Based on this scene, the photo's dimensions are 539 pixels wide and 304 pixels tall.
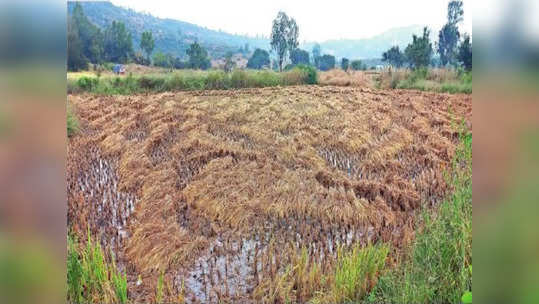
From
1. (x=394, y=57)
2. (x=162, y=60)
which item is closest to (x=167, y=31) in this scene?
(x=162, y=60)

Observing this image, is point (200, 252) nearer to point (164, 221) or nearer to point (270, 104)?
point (164, 221)

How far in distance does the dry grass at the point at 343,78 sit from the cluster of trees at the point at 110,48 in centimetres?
83

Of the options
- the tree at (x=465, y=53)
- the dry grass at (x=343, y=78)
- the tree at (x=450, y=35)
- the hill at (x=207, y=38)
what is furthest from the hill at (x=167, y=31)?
the tree at (x=465, y=53)

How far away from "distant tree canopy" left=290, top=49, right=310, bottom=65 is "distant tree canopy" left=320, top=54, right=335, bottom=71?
0.52 ft

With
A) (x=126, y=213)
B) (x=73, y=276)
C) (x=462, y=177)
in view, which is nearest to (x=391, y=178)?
(x=462, y=177)

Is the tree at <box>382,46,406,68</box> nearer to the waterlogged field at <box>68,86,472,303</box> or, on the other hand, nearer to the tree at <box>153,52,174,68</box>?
the waterlogged field at <box>68,86,472,303</box>

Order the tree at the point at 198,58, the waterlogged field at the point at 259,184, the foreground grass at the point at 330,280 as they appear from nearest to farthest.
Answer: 1. the foreground grass at the point at 330,280
2. the waterlogged field at the point at 259,184
3. the tree at the point at 198,58

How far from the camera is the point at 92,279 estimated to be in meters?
3.30

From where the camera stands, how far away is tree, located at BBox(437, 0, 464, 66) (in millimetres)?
3615

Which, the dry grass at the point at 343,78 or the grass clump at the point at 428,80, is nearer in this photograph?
the grass clump at the point at 428,80

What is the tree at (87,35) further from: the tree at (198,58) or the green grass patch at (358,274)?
the green grass patch at (358,274)

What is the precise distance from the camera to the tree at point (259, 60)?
3881 mm

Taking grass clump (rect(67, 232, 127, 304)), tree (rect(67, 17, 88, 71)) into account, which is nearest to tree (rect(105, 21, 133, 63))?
tree (rect(67, 17, 88, 71))

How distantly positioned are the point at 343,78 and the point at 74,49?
2535mm
